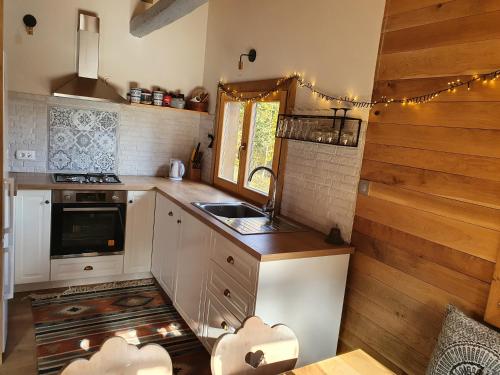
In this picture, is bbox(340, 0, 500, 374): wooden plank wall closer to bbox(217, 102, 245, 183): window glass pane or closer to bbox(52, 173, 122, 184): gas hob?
bbox(217, 102, 245, 183): window glass pane

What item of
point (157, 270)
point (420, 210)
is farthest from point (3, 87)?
point (420, 210)

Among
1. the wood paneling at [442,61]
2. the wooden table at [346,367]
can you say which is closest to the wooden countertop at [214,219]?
the wooden table at [346,367]

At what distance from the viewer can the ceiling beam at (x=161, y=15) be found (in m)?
2.93

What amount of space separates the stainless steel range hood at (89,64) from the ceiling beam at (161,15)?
37cm

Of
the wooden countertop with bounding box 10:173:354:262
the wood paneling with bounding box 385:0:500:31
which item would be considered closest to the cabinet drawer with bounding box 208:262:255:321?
the wooden countertop with bounding box 10:173:354:262

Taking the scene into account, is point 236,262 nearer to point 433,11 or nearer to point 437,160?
point 437,160

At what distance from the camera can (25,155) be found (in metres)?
3.57

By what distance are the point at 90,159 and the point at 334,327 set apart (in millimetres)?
2762

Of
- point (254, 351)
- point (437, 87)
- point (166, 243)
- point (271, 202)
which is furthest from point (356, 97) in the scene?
point (166, 243)

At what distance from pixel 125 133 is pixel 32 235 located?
1.31 m

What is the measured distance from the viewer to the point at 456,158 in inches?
70.6

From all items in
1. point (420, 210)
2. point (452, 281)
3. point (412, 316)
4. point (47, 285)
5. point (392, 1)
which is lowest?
point (47, 285)

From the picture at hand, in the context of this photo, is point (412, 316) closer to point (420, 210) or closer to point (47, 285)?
point (420, 210)

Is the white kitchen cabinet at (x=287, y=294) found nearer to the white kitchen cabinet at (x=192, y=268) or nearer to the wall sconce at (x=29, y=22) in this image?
the white kitchen cabinet at (x=192, y=268)
